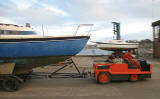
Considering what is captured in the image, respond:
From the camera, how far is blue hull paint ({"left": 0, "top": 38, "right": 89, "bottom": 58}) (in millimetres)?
6062

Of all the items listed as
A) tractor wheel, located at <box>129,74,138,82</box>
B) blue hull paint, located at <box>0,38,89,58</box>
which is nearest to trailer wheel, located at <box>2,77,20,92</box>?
blue hull paint, located at <box>0,38,89,58</box>

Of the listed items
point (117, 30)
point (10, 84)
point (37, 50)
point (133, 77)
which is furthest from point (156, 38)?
point (10, 84)

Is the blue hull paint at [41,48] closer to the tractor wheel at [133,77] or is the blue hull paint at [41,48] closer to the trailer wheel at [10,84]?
the trailer wheel at [10,84]

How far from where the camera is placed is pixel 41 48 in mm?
6285

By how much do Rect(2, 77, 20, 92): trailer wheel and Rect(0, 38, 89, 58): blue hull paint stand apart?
3.00 ft

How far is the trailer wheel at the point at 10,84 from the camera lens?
19.3ft

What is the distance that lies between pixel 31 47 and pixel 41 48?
1.26 ft

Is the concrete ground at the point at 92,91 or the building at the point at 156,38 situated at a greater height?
the building at the point at 156,38

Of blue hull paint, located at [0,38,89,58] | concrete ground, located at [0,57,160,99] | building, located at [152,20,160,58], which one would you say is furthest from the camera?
building, located at [152,20,160,58]

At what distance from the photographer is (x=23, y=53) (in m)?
6.22

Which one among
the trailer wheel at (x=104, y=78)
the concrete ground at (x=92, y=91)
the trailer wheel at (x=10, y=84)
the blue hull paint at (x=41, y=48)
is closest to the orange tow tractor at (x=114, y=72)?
the trailer wheel at (x=104, y=78)

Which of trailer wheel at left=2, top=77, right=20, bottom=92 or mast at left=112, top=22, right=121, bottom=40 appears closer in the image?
trailer wheel at left=2, top=77, right=20, bottom=92

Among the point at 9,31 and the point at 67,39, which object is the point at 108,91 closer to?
the point at 67,39

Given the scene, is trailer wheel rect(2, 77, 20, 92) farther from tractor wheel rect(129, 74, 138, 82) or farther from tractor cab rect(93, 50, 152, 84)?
tractor wheel rect(129, 74, 138, 82)
